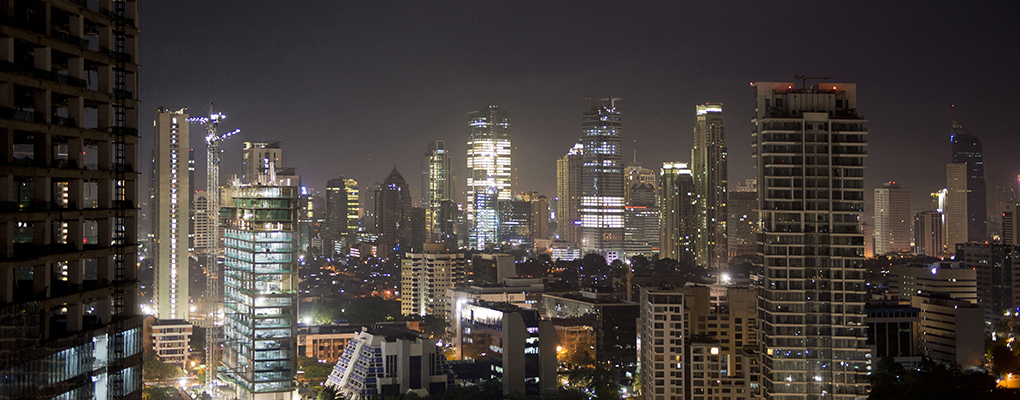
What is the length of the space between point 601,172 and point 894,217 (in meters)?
45.9

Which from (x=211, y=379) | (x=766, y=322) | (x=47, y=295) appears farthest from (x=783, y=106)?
(x=211, y=379)

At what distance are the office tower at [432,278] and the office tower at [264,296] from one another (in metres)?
34.7

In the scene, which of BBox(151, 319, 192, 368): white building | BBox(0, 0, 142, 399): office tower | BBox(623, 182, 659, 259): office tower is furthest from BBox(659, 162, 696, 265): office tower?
BBox(0, 0, 142, 399): office tower

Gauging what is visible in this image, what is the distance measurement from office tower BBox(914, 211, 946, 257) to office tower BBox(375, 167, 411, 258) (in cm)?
7477

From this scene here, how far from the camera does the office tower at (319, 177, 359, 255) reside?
453 feet

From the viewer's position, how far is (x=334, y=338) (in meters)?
55.6

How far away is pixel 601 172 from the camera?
14312 cm

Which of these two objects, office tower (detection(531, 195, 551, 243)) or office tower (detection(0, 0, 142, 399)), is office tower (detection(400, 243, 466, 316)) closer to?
office tower (detection(0, 0, 142, 399))

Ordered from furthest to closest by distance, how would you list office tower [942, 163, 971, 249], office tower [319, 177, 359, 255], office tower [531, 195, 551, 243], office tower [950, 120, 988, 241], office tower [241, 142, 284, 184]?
office tower [531, 195, 551, 243]
office tower [319, 177, 359, 255]
office tower [942, 163, 971, 249]
office tower [950, 120, 988, 241]
office tower [241, 142, 284, 184]

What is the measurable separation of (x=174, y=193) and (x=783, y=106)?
48812mm

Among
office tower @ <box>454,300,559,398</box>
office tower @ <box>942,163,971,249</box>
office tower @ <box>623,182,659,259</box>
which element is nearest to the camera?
office tower @ <box>454,300,559,398</box>

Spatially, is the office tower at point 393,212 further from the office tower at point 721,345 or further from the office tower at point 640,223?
the office tower at point 721,345

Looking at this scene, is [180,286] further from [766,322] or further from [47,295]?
[47,295]

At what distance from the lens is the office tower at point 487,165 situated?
149500 millimetres
